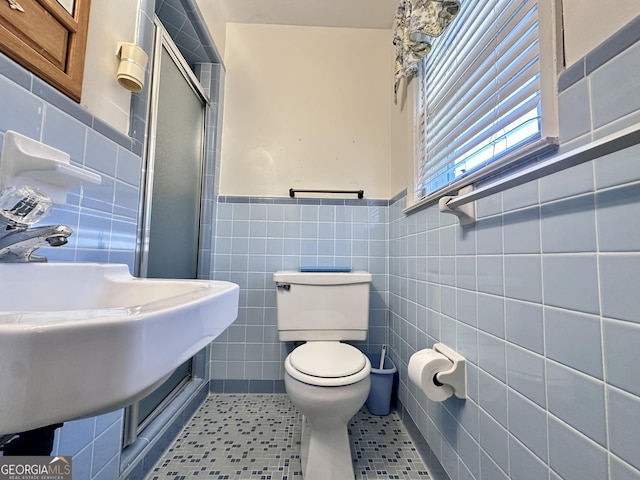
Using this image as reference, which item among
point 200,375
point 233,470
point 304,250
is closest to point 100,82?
point 304,250

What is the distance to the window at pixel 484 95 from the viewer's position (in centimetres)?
67

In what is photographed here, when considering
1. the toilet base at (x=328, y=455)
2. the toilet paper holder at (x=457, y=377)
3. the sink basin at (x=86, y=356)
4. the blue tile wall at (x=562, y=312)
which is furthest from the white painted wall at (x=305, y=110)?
the sink basin at (x=86, y=356)

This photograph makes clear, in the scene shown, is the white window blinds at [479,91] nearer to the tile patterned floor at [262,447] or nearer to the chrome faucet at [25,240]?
the chrome faucet at [25,240]

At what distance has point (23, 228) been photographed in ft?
1.70

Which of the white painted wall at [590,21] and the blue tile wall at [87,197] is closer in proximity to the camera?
the white painted wall at [590,21]

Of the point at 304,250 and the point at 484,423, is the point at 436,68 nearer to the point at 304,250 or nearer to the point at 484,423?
the point at 304,250

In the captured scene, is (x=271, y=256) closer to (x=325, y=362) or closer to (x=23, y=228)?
(x=325, y=362)

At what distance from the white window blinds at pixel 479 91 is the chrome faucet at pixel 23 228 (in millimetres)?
1024

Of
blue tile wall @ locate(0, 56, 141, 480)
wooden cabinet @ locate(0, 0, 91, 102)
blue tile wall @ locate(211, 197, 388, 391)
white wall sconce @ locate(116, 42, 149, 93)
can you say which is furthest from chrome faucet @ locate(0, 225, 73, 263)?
blue tile wall @ locate(211, 197, 388, 391)

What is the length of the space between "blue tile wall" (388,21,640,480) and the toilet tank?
0.58 m

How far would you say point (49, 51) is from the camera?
63 centimetres

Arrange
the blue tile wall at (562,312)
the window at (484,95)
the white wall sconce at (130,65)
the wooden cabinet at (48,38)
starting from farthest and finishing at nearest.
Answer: the white wall sconce at (130,65) < the window at (484,95) < the wooden cabinet at (48,38) < the blue tile wall at (562,312)

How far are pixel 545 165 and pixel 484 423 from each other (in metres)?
0.70

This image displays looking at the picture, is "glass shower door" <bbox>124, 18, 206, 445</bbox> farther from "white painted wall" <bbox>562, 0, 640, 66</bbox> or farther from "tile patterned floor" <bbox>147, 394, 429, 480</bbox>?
"white painted wall" <bbox>562, 0, 640, 66</bbox>
